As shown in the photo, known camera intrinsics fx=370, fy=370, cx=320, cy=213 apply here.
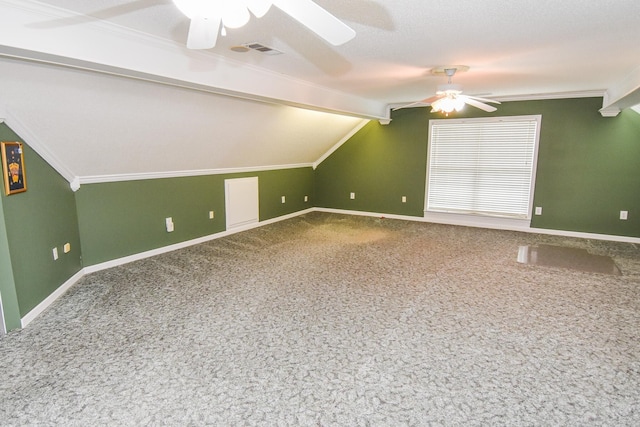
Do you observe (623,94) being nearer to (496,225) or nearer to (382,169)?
(496,225)

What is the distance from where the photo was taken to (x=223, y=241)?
529cm

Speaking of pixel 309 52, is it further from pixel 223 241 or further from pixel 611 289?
pixel 611 289

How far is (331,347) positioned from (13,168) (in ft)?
8.87

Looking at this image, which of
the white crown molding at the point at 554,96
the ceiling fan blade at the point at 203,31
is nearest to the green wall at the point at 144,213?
the ceiling fan blade at the point at 203,31

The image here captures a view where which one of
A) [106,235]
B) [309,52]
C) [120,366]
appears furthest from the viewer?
[106,235]

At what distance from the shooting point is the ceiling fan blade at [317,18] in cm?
132

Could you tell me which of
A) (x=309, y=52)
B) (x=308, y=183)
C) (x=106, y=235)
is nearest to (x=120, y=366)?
(x=106, y=235)

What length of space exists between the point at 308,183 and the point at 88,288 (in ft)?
15.2

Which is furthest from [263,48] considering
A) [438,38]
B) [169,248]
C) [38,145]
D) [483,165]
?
[483,165]

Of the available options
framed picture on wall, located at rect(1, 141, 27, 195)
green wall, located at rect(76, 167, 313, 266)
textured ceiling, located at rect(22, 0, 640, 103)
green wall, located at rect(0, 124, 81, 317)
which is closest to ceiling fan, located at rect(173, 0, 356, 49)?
textured ceiling, located at rect(22, 0, 640, 103)

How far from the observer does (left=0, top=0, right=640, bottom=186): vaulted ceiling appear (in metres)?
2.15

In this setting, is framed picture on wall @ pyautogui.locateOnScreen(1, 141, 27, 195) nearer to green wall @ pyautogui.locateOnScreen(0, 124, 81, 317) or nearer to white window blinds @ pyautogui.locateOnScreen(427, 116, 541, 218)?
green wall @ pyautogui.locateOnScreen(0, 124, 81, 317)

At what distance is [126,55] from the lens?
2520 millimetres

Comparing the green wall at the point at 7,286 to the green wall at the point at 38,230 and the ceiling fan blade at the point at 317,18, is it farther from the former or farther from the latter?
the ceiling fan blade at the point at 317,18
